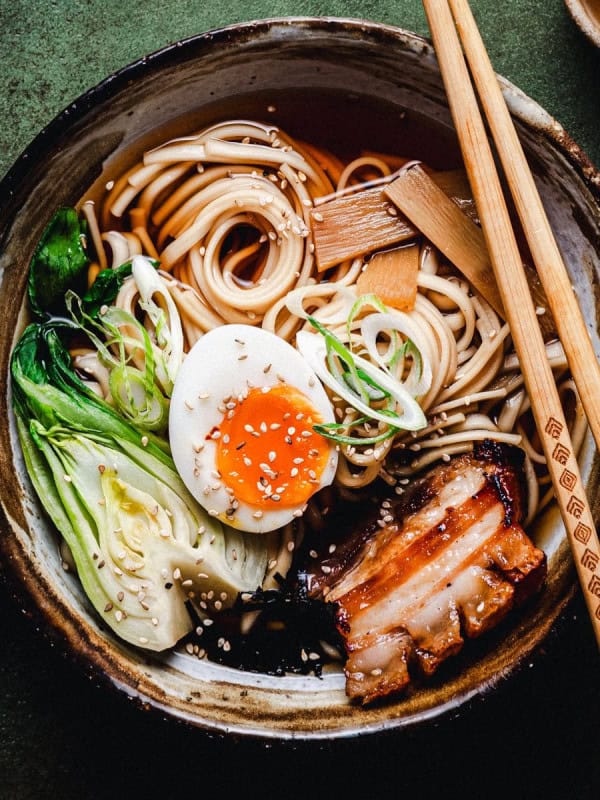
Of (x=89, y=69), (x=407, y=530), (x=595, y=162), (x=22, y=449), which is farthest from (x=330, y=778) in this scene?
(x=89, y=69)

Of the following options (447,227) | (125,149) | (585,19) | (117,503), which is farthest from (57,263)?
(585,19)

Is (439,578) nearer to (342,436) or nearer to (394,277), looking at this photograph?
(342,436)

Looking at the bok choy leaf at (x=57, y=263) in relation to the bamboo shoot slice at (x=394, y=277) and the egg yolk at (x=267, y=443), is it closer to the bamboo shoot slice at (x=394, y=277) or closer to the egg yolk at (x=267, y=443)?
the egg yolk at (x=267, y=443)

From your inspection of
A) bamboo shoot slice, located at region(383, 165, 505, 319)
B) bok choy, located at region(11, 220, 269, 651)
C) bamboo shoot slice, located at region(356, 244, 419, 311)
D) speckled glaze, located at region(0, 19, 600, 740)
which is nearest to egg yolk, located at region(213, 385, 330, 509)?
bok choy, located at region(11, 220, 269, 651)

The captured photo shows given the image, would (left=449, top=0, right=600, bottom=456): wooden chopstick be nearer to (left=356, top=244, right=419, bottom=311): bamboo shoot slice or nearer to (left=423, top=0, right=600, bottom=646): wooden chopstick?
(left=423, top=0, right=600, bottom=646): wooden chopstick

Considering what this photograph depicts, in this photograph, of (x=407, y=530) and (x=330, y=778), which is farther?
(x=330, y=778)

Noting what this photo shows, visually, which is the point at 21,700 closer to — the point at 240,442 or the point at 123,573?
the point at 123,573
